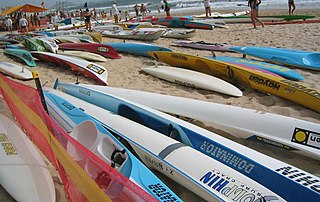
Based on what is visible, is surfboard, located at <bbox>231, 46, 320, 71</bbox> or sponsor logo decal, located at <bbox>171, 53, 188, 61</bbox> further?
sponsor logo decal, located at <bbox>171, 53, 188, 61</bbox>

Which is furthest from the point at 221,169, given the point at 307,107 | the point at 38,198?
the point at 307,107

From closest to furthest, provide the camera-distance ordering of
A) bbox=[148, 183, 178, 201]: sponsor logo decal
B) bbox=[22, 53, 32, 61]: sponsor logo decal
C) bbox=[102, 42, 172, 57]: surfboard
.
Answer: bbox=[148, 183, 178, 201]: sponsor logo decal
bbox=[22, 53, 32, 61]: sponsor logo decal
bbox=[102, 42, 172, 57]: surfboard

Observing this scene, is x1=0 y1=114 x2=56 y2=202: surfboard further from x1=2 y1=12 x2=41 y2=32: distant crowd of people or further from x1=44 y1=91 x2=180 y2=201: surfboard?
x1=2 y1=12 x2=41 y2=32: distant crowd of people

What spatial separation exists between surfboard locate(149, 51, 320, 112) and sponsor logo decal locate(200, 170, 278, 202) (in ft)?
6.72

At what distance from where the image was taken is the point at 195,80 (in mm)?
4500

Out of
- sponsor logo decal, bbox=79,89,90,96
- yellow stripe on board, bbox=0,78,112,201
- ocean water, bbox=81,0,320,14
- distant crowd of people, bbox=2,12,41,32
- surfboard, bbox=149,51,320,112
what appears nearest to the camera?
yellow stripe on board, bbox=0,78,112,201

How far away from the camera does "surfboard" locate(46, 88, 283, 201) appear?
2000 millimetres

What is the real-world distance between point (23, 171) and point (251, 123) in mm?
2130

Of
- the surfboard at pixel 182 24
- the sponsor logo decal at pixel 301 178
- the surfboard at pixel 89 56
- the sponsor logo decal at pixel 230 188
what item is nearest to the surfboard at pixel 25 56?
the surfboard at pixel 89 56

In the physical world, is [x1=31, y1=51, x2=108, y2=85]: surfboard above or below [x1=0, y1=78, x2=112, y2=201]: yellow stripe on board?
above

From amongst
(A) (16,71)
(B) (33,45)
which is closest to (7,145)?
(A) (16,71)

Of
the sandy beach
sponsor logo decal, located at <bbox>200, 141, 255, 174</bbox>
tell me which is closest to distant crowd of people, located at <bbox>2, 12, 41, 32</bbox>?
the sandy beach

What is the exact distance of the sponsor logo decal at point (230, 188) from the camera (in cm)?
186

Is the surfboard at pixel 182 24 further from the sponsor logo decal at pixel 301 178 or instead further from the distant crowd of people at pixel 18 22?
the sponsor logo decal at pixel 301 178
